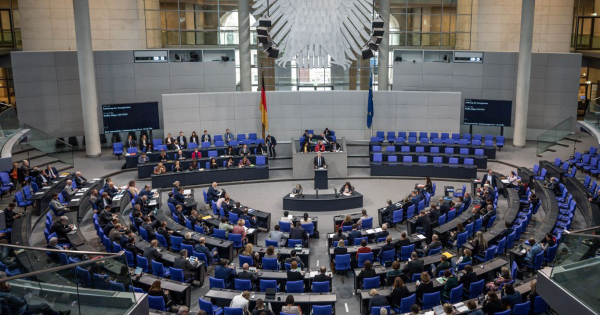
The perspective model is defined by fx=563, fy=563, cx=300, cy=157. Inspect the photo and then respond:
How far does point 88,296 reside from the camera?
7246mm

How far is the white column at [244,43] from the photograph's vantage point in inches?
1037

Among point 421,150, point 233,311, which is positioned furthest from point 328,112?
point 233,311

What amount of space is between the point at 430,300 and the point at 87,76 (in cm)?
1877

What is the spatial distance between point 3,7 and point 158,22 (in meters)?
7.04

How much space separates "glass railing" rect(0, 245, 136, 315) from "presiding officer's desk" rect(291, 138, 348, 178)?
14752 mm

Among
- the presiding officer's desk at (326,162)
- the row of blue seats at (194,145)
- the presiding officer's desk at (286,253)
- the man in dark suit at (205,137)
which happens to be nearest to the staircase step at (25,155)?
the row of blue seats at (194,145)

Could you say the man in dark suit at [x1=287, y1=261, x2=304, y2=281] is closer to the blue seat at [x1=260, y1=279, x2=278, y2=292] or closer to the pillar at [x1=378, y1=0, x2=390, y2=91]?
the blue seat at [x1=260, y1=279, x2=278, y2=292]

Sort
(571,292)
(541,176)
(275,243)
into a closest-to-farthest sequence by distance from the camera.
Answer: (571,292), (275,243), (541,176)

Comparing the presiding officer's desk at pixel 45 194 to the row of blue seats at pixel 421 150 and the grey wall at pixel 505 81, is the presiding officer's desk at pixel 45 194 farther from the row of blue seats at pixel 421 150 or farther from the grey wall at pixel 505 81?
the grey wall at pixel 505 81

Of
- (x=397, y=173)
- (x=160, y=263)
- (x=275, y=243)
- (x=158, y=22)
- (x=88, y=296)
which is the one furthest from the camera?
(x=158, y=22)

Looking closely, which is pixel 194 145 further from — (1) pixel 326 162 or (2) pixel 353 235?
(2) pixel 353 235

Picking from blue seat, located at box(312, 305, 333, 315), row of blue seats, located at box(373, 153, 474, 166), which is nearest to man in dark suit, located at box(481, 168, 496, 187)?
row of blue seats, located at box(373, 153, 474, 166)

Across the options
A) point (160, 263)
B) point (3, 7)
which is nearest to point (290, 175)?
point (160, 263)

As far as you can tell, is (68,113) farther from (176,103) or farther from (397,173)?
(397,173)
